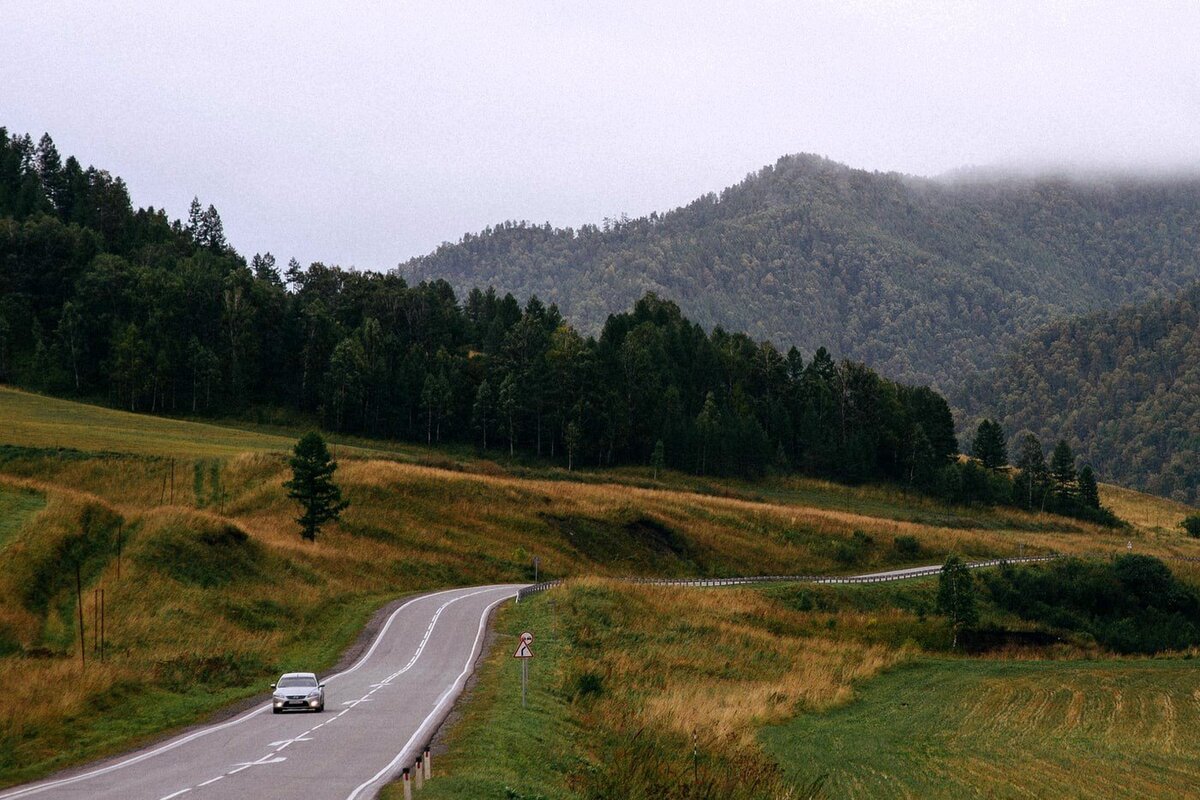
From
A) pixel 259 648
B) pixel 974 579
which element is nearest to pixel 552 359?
pixel 974 579

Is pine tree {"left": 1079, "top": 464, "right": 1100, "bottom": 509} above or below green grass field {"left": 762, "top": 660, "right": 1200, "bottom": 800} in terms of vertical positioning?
above

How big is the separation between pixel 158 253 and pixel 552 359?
215ft

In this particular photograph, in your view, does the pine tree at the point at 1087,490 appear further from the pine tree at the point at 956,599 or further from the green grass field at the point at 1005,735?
the green grass field at the point at 1005,735

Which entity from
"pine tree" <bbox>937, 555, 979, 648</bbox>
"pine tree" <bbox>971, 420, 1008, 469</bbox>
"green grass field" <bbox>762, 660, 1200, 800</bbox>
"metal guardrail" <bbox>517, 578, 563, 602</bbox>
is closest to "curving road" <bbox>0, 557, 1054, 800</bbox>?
"green grass field" <bbox>762, 660, 1200, 800</bbox>

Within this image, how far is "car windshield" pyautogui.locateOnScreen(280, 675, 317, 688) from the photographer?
104 feet

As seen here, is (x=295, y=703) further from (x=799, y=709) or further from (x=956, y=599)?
(x=956, y=599)

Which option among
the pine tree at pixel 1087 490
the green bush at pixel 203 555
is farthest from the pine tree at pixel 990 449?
the green bush at pixel 203 555

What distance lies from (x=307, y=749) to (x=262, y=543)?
37.1 m

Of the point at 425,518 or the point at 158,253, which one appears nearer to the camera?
the point at 425,518

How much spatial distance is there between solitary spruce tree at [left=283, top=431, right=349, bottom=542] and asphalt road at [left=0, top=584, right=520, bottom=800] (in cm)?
2703

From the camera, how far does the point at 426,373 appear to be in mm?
134625

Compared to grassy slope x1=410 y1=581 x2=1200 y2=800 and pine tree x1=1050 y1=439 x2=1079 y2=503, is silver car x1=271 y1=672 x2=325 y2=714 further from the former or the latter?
pine tree x1=1050 y1=439 x2=1079 y2=503

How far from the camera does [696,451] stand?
132625mm

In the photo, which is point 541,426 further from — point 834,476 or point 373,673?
point 373,673
